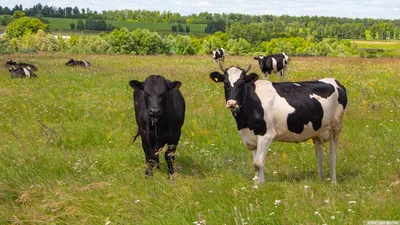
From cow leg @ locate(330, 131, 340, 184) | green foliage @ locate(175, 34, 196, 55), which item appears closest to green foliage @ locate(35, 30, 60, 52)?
green foliage @ locate(175, 34, 196, 55)

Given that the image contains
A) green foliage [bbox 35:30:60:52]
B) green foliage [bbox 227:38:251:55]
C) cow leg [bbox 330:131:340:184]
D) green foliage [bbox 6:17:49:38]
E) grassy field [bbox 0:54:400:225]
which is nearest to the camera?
grassy field [bbox 0:54:400:225]

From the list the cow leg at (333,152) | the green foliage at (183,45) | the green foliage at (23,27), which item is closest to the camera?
the cow leg at (333,152)

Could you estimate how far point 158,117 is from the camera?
746 cm

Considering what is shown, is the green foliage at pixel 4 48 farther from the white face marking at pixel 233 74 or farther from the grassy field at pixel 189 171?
the white face marking at pixel 233 74

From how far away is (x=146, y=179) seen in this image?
21.7ft

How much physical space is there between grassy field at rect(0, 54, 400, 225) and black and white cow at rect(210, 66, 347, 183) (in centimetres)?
60

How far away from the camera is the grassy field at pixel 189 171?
4836 mm

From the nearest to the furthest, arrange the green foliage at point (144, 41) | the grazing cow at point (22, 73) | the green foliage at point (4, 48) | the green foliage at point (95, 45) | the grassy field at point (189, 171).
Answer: the grassy field at point (189, 171) < the grazing cow at point (22, 73) < the green foliage at point (4, 48) < the green foliage at point (95, 45) < the green foliage at point (144, 41)

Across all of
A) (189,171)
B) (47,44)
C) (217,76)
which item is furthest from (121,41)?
(217,76)

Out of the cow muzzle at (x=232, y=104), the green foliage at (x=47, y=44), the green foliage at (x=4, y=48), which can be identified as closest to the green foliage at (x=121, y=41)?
the green foliage at (x=47, y=44)

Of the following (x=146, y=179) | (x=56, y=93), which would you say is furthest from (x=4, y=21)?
(x=146, y=179)

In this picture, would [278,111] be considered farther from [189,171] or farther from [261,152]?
[189,171]

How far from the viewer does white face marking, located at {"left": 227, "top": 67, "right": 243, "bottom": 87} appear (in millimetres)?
6867

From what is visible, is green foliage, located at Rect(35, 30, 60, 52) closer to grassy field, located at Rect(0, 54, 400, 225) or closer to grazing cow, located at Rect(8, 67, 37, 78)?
grazing cow, located at Rect(8, 67, 37, 78)
